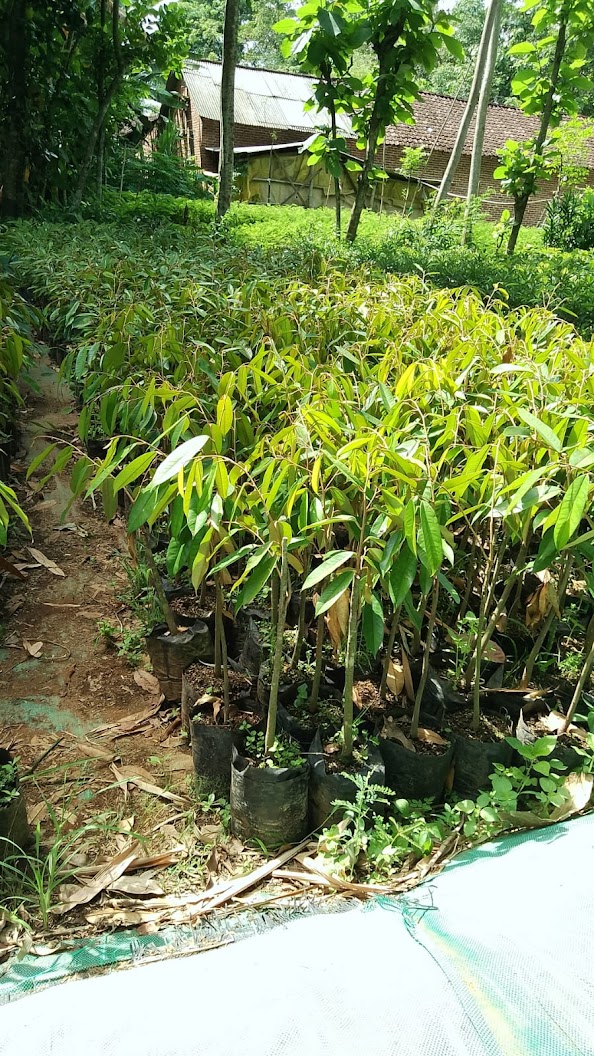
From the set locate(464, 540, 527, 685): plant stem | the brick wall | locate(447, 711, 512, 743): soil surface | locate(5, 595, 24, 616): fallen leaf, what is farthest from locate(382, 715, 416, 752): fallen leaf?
the brick wall

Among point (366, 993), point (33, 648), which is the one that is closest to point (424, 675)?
point (366, 993)

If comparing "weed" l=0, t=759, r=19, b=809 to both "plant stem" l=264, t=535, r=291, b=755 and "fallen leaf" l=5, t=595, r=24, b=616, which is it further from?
"fallen leaf" l=5, t=595, r=24, b=616

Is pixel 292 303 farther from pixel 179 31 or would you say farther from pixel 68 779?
pixel 179 31

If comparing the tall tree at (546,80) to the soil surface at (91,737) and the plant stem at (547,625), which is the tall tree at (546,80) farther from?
the plant stem at (547,625)

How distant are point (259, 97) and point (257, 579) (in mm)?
18565

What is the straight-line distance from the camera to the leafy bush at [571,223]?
8398mm

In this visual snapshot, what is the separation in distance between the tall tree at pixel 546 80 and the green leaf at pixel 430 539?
→ 604 centimetres

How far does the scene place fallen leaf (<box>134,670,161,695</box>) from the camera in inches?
79.7

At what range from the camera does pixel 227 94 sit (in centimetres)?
523

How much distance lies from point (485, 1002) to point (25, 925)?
0.86m

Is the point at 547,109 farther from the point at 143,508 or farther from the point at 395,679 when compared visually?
the point at 143,508

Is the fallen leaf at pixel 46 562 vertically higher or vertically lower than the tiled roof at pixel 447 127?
lower

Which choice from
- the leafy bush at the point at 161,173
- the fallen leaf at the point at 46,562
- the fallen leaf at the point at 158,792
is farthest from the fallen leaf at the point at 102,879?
the leafy bush at the point at 161,173

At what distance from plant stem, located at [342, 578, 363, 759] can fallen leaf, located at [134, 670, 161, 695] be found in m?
0.76
